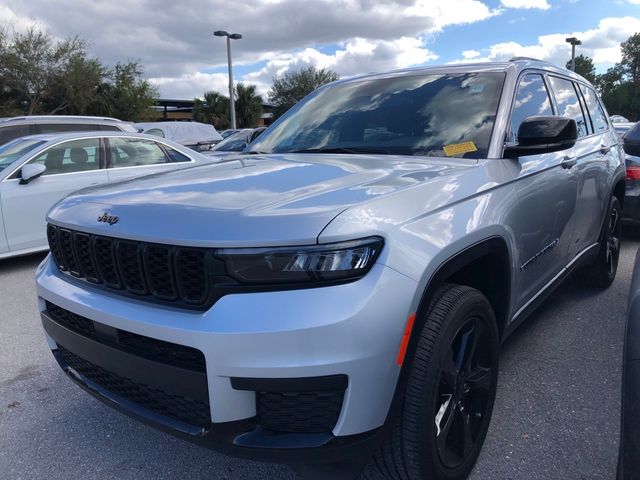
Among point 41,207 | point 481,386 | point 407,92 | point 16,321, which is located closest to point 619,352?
point 481,386

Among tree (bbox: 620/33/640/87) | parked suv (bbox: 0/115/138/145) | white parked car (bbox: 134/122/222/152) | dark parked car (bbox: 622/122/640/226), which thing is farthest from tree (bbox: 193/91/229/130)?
tree (bbox: 620/33/640/87)

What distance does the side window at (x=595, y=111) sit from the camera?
4357 millimetres

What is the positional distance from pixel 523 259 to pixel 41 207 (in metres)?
5.41

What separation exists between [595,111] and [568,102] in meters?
0.87

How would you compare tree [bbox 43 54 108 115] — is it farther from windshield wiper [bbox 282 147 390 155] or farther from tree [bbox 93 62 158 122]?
windshield wiper [bbox 282 147 390 155]

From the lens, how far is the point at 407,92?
10.3 feet

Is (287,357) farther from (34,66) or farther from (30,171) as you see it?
(34,66)

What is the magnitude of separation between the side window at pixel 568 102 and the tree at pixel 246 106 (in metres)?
45.0

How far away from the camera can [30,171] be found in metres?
5.85

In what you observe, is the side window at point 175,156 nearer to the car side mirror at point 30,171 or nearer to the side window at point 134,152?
the side window at point 134,152

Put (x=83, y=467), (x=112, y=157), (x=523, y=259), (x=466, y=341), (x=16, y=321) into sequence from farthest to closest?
(x=112, y=157)
(x=16, y=321)
(x=523, y=259)
(x=83, y=467)
(x=466, y=341)

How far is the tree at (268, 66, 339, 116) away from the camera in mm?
49312

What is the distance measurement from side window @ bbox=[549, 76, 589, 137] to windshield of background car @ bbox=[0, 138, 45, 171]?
557cm

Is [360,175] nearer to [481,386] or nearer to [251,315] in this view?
[251,315]
